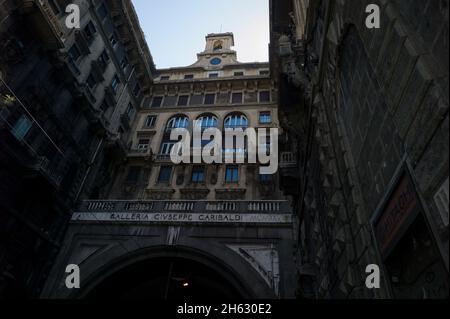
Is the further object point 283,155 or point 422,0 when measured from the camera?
point 283,155

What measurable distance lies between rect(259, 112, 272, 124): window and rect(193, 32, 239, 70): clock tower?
920 centimetres

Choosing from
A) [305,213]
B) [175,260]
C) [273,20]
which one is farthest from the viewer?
[273,20]

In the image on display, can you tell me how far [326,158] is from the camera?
25.4ft

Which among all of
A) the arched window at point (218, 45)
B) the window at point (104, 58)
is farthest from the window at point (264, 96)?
the window at point (104, 58)

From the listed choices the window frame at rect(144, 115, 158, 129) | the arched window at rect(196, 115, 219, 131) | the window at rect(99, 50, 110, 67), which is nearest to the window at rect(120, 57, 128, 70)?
the window at rect(99, 50, 110, 67)

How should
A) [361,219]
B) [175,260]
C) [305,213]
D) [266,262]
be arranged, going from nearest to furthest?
[361,219] < [305,213] < [266,262] < [175,260]

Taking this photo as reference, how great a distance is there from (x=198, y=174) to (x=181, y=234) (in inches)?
279

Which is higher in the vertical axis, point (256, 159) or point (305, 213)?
point (256, 159)

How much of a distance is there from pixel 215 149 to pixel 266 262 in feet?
36.1

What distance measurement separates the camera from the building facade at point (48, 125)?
527 inches

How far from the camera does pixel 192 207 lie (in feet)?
53.3

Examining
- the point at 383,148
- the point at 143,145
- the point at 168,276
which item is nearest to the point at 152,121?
the point at 143,145

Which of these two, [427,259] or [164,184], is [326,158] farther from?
[164,184]

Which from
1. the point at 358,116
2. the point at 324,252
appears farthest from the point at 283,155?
the point at 358,116
